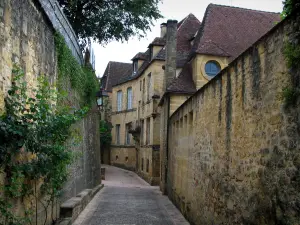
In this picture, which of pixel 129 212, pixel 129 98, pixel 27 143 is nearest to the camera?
pixel 27 143

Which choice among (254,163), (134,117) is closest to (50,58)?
(254,163)

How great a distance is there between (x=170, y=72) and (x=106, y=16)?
4.88 meters

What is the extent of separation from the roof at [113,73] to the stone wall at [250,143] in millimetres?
34053

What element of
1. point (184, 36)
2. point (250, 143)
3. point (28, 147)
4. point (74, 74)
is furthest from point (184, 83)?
point (28, 147)

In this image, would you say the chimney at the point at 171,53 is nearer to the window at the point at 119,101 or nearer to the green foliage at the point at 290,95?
the green foliage at the point at 290,95

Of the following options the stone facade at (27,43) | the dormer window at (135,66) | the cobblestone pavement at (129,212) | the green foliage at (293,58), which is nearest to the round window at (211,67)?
the cobblestone pavement at (129,212)

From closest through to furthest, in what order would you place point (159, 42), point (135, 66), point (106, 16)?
point (106, 16)
point (159, 42)
point (135, 66)

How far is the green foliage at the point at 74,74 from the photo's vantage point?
929 cm

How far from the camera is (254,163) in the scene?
17.4 feet

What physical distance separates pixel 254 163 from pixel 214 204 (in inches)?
97.2

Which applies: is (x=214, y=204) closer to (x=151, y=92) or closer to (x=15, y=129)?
(x=15, y=129)

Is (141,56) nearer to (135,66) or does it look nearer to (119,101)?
(135,66)

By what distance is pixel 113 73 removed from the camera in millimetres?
44125

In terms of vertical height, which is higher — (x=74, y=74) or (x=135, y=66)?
(x=135, y=66)
